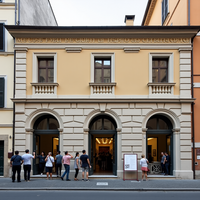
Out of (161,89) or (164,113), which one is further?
(161,89)

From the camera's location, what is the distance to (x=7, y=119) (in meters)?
16.9

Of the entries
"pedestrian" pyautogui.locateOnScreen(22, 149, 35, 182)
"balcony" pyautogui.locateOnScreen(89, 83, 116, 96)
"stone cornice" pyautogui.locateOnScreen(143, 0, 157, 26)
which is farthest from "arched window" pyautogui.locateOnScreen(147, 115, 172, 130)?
"stone cornice" pyautogui.locateOnScreen(143, 0, 157, 26)

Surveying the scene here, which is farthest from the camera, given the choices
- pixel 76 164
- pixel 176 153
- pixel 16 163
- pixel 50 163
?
pixel 176 153

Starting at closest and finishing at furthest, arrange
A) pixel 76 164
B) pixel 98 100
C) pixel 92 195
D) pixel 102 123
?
pixel 92 195
pixel 76 164
pixel 98 100
pixel 102 123

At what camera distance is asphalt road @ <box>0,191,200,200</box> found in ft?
35.8

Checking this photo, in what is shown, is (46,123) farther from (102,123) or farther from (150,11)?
(150,11)

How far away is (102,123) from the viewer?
56.5 feet

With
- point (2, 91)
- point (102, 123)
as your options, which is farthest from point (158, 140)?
point (2, 91)

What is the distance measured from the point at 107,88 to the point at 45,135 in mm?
5152

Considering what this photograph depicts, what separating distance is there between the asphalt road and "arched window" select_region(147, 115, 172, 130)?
5548 millimetres

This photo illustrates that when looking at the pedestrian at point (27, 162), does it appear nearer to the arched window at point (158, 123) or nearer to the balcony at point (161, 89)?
the arched window at point (158, 123)

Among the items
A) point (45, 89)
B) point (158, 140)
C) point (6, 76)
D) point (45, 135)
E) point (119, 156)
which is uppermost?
point (6, 76)

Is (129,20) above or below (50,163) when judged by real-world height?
above

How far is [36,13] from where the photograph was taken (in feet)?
73.0
